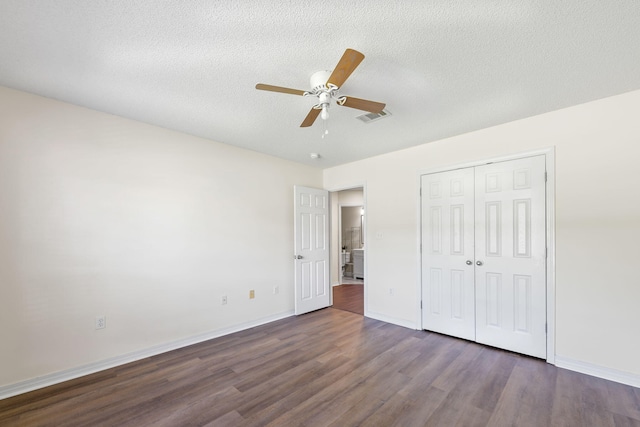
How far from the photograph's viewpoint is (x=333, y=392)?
224 centimetres

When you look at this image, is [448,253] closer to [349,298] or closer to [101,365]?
[349,298]

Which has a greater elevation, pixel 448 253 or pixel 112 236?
pixel 112 236

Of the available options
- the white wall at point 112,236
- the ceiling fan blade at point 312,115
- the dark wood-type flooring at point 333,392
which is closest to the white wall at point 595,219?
the dark wood-type flooring at point 333,392

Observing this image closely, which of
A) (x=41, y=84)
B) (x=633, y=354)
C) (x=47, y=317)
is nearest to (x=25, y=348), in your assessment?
(x=47, y=317)

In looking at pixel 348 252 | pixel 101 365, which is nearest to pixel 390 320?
pixel 101 365

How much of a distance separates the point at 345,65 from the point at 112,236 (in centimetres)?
274

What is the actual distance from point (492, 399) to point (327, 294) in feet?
9.55

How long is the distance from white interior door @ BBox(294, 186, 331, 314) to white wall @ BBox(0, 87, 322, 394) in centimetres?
65

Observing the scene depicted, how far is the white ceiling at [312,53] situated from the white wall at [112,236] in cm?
42

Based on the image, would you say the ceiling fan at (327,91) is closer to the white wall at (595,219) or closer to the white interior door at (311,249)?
the white wall at (595,219)

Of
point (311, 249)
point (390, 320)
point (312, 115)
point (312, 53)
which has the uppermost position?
point (312, 53)

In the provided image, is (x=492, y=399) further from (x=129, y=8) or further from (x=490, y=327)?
(x=129, y=8)

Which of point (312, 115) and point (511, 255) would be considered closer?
point (312, 115)

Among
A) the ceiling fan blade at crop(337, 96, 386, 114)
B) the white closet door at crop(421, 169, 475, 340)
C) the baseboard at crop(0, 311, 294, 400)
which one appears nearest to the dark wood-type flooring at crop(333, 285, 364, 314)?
the white closet door at crop(421, 169, 475, 340)
